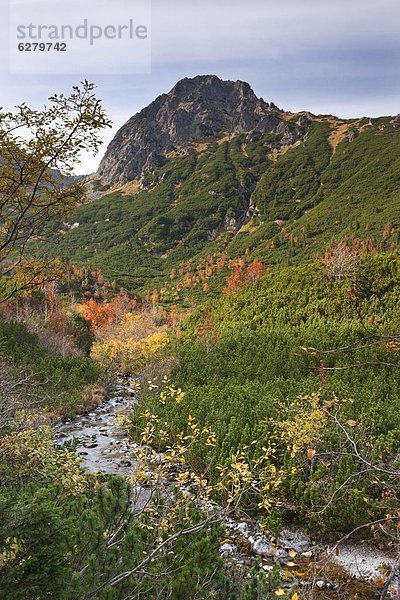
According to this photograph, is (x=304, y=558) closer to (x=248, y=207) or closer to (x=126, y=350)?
(x=126, y=350)

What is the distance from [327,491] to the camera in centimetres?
702

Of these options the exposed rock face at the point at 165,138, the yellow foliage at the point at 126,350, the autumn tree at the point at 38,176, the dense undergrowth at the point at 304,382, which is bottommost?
the yellow foliage at the point at 126,350

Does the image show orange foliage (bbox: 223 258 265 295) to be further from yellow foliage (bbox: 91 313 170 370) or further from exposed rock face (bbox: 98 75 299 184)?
exposed rock face (bbox: 98 75 299 184)

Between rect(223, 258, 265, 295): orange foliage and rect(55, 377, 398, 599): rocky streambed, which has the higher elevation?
rect(223, 258, 265, 295): orange foliage

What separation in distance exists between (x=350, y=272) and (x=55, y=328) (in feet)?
52.8

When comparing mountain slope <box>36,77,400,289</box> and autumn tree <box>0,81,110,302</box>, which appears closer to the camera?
autumn tree <box>0,81,110,302</box>

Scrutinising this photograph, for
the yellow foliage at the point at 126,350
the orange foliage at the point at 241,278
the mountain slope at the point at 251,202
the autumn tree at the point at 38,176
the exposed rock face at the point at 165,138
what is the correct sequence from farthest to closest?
the exposed rock face at the point at 165,138 < the mountain slope at the point at 251,202 < the orange foliage at the point at 241,278 < the yellow foliage at the point at 126,350 < the autumn tree at the point at 38,176

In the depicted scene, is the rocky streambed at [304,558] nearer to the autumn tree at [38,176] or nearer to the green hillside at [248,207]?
the autumn tree at [38,176]

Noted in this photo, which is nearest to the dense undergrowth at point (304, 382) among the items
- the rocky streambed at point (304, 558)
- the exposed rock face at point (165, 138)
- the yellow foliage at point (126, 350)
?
the rocky streambed at point (304, 558)

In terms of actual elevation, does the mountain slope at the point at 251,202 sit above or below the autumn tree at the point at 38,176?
above

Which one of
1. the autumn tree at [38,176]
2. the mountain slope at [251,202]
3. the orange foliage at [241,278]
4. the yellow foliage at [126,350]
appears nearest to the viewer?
the autumn tree at [38,176]

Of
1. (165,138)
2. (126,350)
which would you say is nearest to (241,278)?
(126,350)

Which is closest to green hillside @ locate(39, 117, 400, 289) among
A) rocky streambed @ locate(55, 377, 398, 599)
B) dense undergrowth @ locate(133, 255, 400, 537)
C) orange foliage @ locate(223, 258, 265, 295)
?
orange foliage @ locate(223, 258, 265, 295)

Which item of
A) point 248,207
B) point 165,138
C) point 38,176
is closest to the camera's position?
point 38,176
